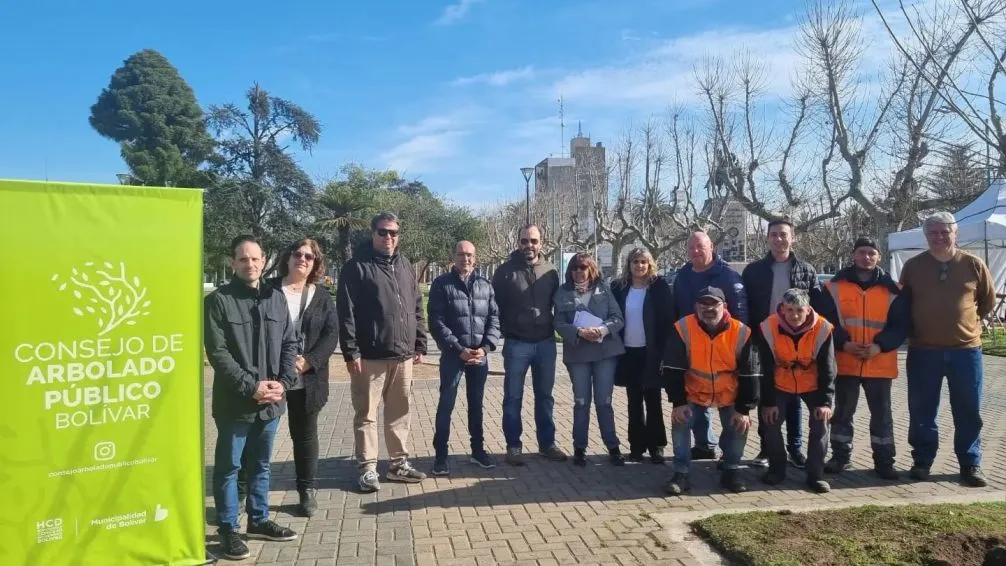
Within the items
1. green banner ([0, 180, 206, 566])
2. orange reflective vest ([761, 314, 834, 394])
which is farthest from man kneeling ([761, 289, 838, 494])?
green banner ([0, 180, 206, 566])

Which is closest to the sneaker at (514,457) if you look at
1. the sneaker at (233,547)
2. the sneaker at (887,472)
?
the sneaker at (233,547)

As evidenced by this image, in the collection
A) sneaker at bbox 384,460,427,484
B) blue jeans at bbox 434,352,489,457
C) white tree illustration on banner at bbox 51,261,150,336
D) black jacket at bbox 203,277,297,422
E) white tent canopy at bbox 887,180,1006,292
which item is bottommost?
sneaker at bbox 384,460,427,484

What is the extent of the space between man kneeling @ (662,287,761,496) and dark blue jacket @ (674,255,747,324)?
0.38m

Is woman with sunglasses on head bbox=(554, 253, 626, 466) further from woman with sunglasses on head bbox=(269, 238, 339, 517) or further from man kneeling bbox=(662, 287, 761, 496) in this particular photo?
woman with sunglasses on head bbox=(269, 238, 339, 517)

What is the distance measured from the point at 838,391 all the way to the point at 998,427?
3.09m

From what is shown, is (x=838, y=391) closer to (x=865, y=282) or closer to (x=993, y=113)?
(x=865, y=282)

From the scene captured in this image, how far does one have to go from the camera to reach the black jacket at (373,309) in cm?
531

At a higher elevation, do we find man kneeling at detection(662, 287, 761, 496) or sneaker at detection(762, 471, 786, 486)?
man kneeling at detection(662, 287, 761, 496)

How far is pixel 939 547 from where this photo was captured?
12.5 ft

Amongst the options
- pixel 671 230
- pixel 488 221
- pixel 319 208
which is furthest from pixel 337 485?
pixel 488 221

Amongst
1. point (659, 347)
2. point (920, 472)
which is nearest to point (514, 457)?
point (659, 347)

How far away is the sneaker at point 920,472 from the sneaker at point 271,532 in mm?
4695

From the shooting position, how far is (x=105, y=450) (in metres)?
3.38

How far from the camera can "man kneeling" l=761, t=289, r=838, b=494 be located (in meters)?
5.15
